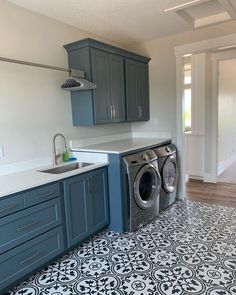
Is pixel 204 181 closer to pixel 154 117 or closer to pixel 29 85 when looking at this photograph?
pixel 154 117

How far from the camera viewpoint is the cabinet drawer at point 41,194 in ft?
6.70

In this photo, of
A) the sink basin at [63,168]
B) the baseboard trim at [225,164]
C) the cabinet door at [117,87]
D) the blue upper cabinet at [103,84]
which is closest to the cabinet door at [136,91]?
the blue upper cabinet at [103,84]

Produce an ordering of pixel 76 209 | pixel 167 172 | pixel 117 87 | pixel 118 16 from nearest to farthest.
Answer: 1. pixel 76 209
2. pixel 118 16
3. pixel 117 87
4. pixel 167 172

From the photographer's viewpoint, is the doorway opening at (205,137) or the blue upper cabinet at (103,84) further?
the doorway opening at (205,137)

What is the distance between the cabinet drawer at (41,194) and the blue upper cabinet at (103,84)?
110 centimetres

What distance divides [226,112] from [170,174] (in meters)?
2.78

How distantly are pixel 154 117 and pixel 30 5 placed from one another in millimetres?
2355

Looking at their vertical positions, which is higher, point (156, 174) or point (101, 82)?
point (101, 82)

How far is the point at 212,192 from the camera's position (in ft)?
14.1

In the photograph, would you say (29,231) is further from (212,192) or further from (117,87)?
(212,192)

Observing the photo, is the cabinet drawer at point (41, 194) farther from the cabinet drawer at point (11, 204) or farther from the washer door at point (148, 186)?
the washer door at point (148, 186)

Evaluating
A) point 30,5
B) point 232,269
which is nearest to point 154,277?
point 232,269

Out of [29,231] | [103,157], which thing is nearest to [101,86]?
[103,157]

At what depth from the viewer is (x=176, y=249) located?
253 cm
